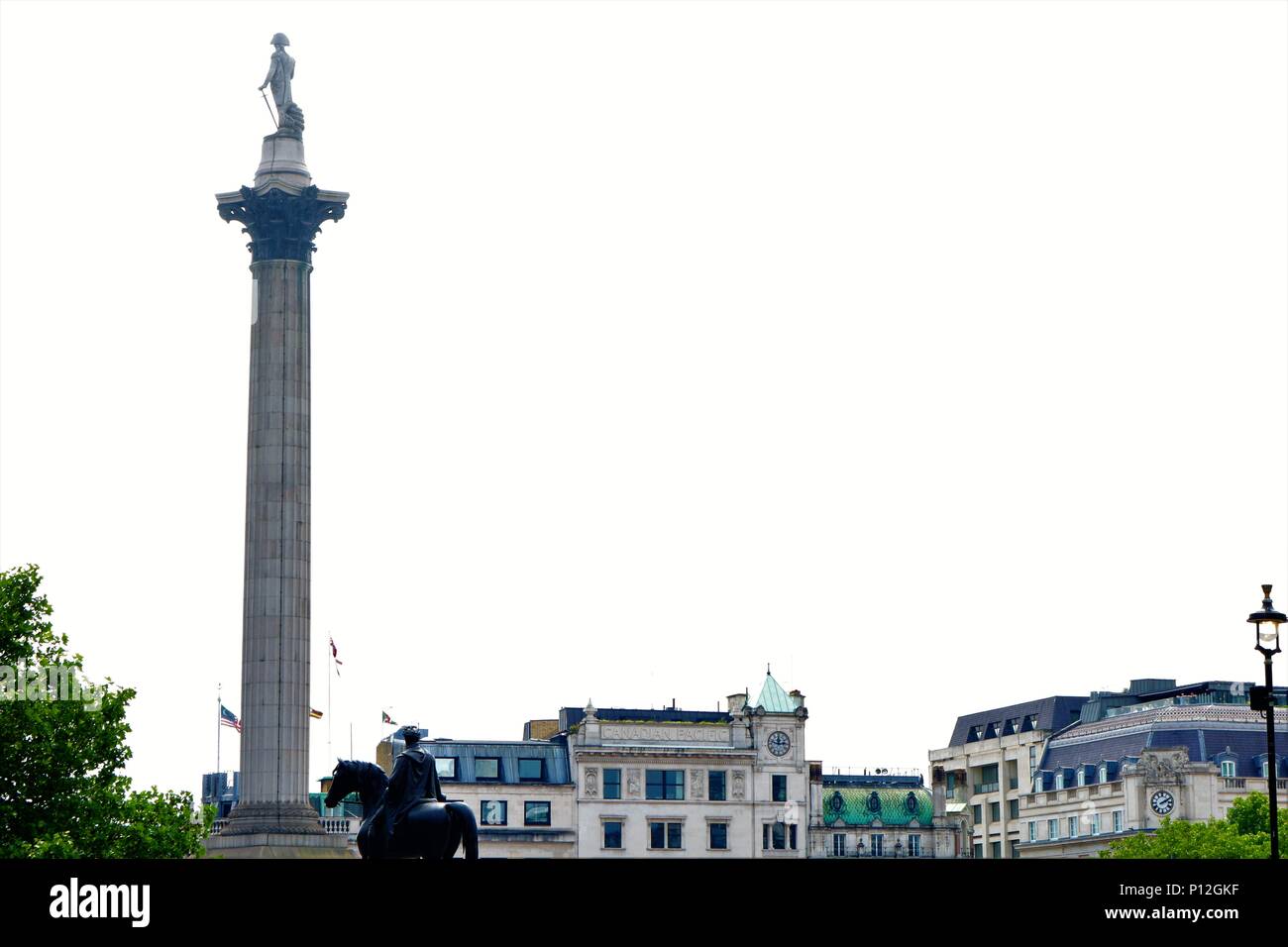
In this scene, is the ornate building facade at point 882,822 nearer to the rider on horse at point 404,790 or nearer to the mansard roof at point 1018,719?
the mansard roof at point 1018,719

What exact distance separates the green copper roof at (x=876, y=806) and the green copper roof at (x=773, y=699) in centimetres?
976

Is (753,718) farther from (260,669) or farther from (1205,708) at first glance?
(260,669)

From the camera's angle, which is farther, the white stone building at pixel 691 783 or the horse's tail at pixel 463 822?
the white stone building at pixel 691 783

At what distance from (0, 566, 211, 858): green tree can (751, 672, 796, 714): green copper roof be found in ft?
240

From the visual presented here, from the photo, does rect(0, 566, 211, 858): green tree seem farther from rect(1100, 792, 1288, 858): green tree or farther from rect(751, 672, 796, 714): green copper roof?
rect(751, 672, 796, 714): green copper roof

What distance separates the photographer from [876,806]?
150 m

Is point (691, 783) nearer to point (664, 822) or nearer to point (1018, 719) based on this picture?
point (664, 822)

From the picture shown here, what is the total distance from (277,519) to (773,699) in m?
50.3

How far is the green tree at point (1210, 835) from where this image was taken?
107500 millimetres

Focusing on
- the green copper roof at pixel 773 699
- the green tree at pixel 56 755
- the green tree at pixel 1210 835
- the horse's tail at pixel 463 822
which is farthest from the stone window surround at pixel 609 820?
the horse's tail at pixel 463 822

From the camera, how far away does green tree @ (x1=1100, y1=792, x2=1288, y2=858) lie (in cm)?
10750

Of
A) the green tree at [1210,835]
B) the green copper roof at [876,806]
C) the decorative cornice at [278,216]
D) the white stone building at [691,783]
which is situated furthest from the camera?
the green copper roof at [876,806]
